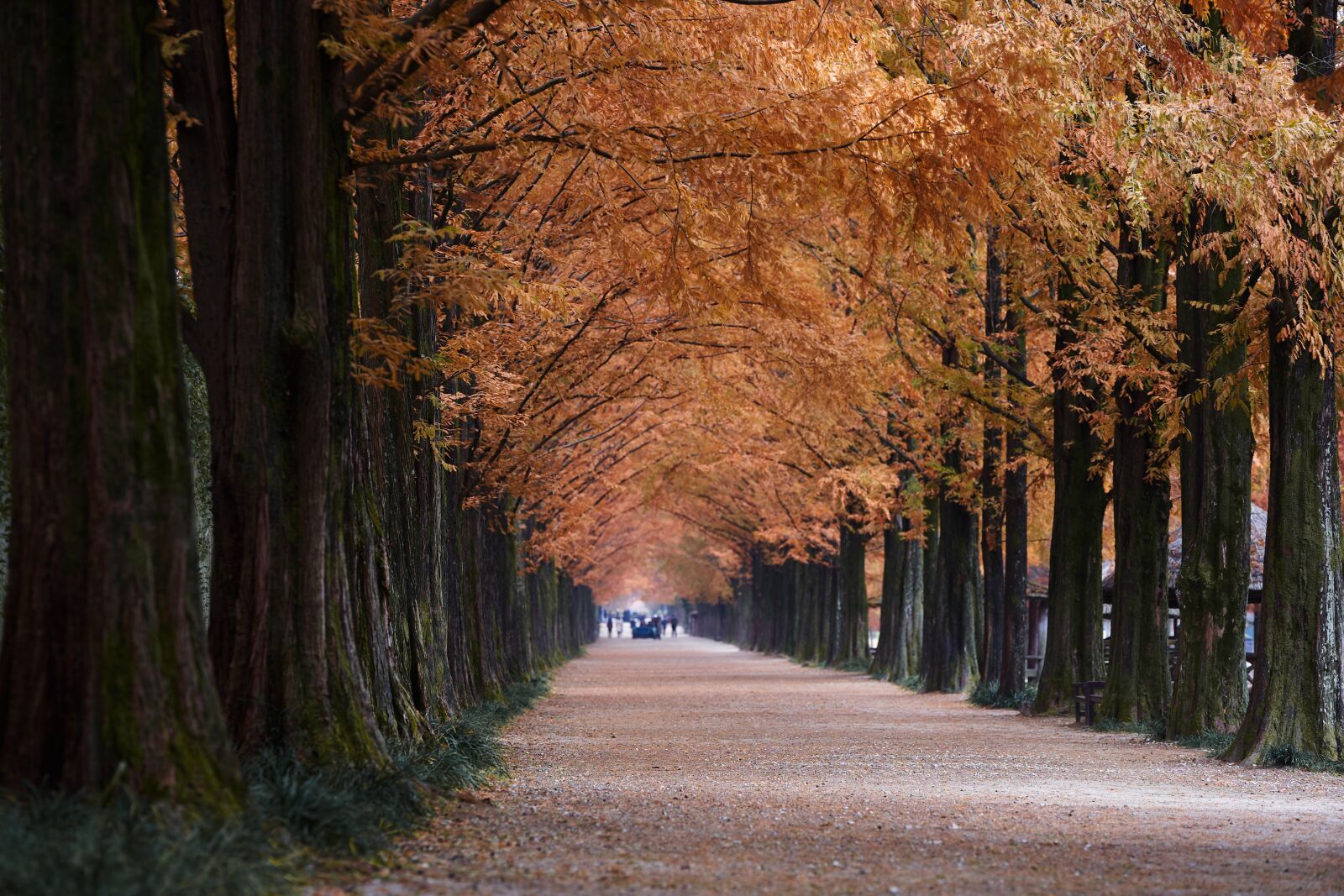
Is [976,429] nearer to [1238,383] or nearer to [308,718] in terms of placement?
[1238,383]

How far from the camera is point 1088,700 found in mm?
21641

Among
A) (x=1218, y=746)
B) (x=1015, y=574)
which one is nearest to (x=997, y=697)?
(x=1015, y=574)

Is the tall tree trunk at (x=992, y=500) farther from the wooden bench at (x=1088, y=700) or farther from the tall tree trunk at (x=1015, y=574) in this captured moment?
the wooden bench at (x=1088, y=700)

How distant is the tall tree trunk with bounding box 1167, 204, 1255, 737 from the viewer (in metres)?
17.2

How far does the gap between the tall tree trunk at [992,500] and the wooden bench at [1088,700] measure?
5.40m


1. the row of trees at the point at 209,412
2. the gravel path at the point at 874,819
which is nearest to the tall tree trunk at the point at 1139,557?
the gravel path at the point at 874,819

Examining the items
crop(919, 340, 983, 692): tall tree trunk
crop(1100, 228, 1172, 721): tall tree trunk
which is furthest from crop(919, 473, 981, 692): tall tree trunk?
crop(1100, 228, 1172, 721): tall tree trunk

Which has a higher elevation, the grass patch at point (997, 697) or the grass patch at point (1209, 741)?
the grass patch at point (1209, 741)

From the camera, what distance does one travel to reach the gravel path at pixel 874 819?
8.03m

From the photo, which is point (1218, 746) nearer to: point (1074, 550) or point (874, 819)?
point (1074, 550)

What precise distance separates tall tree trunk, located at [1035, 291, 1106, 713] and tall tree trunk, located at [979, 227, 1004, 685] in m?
2.47

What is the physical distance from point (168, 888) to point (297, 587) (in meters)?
4.19

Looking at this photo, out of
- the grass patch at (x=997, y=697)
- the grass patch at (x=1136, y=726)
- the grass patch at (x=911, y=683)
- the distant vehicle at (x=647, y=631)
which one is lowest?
the distant vehicle at (x=647, y=631)

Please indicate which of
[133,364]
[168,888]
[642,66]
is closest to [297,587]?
[133,364]
